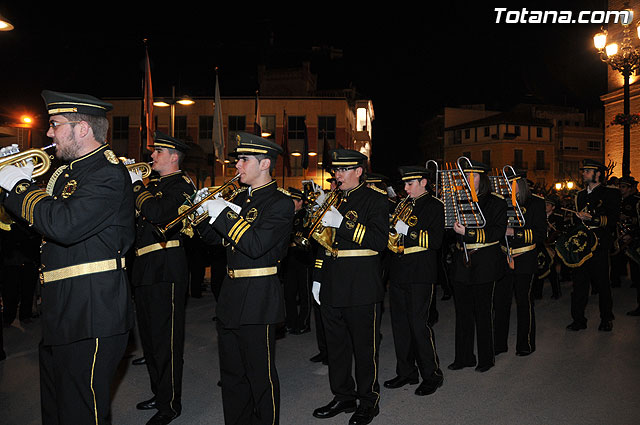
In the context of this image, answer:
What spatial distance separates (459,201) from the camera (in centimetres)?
618

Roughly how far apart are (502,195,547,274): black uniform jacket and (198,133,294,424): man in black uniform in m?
3.96

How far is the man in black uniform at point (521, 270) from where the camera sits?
6.93 metres

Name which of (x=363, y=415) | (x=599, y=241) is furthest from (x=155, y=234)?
(x=599, y=241)

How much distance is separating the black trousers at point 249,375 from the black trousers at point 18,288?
19.5 feet

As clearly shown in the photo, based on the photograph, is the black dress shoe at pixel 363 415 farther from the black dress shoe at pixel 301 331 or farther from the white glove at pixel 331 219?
the black dress shoe at pixel 301 331

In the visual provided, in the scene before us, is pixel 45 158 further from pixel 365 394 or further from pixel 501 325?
pixel 501 325

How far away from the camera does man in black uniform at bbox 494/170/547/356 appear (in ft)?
22.7

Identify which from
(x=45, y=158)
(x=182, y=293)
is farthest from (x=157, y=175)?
(x=45, y=158)

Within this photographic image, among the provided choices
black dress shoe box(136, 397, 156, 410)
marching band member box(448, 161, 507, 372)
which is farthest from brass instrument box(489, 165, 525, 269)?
black dress shoe box(136, 397, 156, 410)

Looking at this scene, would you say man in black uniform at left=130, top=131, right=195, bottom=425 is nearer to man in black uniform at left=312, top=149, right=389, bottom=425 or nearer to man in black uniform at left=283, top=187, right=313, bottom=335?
man in black uniform at left=312, top=149, right=389, bottom=425

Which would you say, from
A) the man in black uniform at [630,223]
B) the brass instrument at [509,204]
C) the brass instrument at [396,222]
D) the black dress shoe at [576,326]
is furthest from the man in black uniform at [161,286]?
the man in black uniform at [630,223]

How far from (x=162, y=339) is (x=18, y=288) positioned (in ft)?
16.4

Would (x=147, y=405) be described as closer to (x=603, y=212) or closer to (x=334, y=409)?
(x=334, y=409)

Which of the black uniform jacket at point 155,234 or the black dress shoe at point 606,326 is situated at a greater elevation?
the black uniform jacket at point 155,234
